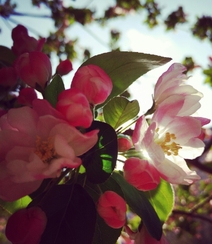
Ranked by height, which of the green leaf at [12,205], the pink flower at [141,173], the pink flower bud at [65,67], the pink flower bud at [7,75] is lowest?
the green leaf at [12,205]

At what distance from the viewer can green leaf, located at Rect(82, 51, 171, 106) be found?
59 centimetres

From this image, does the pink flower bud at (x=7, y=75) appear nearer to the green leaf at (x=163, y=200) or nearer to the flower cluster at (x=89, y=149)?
the flower cluster at (x=89, y=149)

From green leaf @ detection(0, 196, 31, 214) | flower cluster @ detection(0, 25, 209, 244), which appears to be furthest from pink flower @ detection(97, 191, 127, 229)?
green leaf @ detection(0, 196, 31, 214)

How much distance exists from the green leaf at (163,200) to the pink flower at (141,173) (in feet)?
0.56

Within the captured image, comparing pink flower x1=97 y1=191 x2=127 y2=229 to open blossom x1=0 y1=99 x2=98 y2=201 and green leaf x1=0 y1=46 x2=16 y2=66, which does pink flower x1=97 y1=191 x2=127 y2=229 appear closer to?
open blossom x1=0 y1=99 x2=98 y2=201

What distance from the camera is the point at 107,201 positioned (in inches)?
18.2

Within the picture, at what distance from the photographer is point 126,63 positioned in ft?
1.96

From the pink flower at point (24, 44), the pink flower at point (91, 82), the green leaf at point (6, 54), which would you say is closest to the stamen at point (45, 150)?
the pink flower at point (91, 82)

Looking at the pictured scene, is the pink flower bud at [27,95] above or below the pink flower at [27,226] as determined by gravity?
above

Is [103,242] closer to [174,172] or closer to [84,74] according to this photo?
[174,172]

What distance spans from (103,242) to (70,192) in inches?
5.1

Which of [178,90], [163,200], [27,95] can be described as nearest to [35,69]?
[27,95]

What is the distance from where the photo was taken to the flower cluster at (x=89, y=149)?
0.42m

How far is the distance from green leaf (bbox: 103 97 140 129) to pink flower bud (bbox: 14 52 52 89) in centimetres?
13
